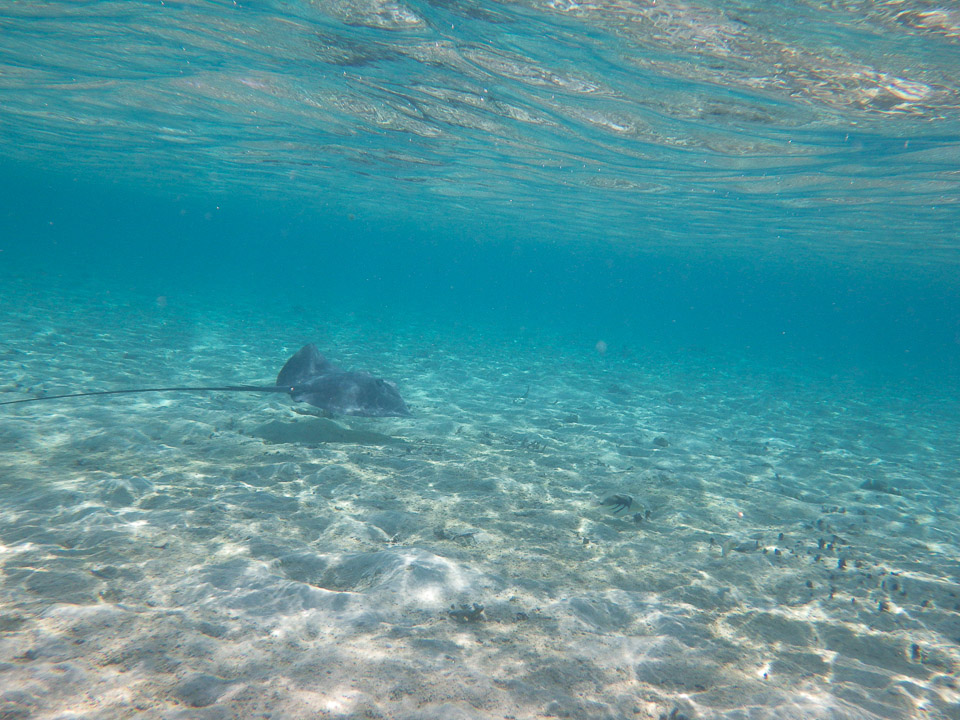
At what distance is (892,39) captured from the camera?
32.2ft

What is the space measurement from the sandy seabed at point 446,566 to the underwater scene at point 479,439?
0.15 feet

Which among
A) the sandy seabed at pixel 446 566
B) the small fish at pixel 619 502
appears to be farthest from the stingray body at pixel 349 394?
the small fish at pixel 619 502

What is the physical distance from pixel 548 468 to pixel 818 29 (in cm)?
1032

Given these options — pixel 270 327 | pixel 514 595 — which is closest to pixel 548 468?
pixel 514 595

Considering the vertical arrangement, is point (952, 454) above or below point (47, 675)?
below

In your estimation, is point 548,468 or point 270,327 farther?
point 270,327

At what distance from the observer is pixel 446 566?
5199 mm

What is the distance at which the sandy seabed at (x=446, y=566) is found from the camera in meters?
3.47

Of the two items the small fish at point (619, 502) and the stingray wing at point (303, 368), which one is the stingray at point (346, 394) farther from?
the small fish at point (619, 502)

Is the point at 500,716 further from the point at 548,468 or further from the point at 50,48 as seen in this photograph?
the point at 50,48

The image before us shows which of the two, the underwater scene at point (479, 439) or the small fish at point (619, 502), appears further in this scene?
the small fish at point (619, 502)

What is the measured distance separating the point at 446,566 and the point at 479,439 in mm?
6110

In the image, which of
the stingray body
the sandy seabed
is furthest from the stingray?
the sandy seabed

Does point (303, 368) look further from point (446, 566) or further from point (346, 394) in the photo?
point (446, 566)
